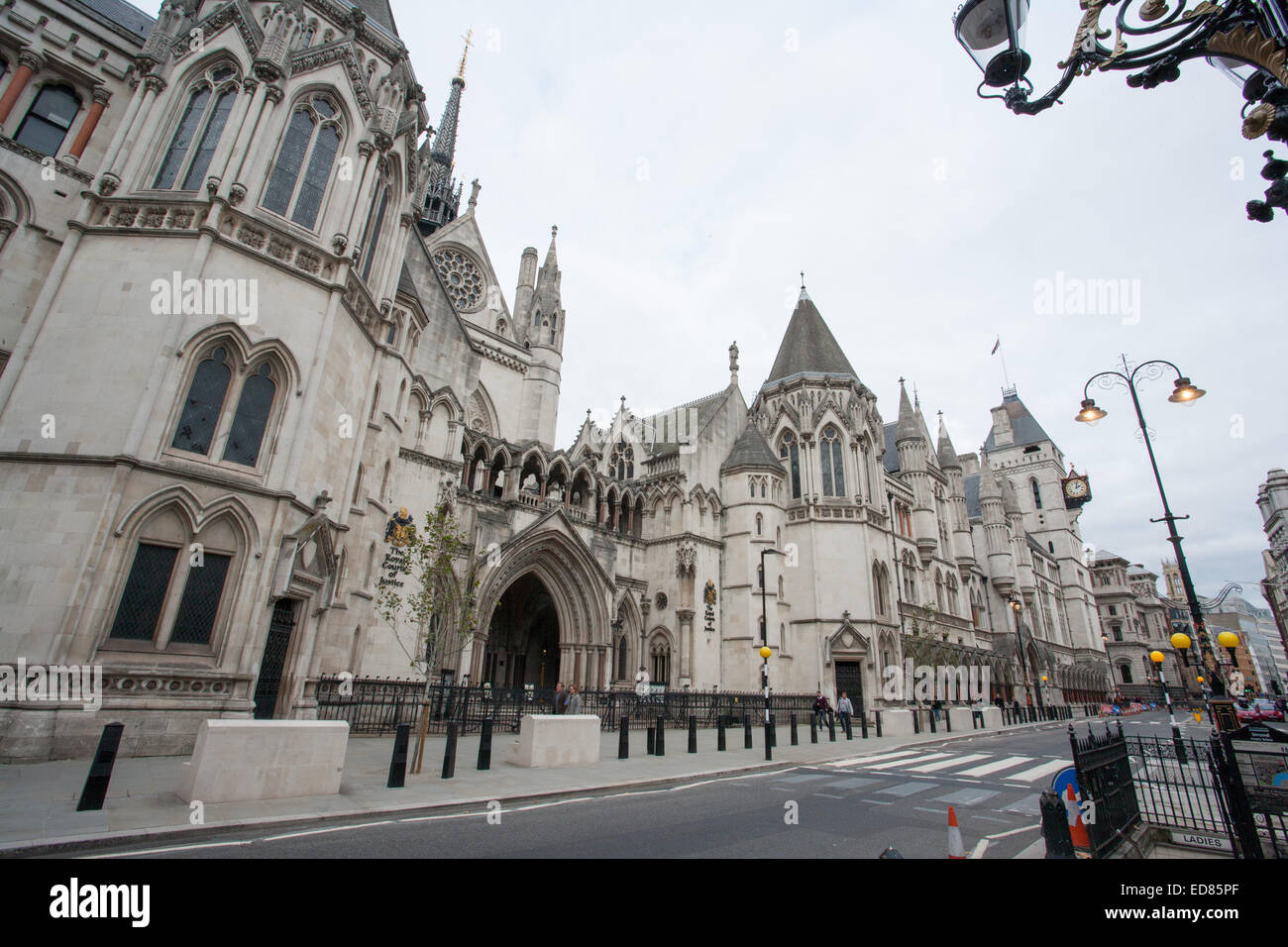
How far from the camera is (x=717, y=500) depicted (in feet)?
101

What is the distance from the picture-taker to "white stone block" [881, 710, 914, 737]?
22188mm

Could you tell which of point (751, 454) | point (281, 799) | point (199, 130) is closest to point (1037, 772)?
point (281, 799)

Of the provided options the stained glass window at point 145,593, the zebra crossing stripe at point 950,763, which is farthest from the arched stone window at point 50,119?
the zebra crossing stripe at point 950,763

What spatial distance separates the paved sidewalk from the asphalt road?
34 cm

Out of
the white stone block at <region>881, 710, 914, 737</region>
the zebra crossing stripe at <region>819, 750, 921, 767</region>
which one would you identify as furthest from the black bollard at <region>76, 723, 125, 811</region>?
the white stone block at <region>881, 710, 914, 737</region>

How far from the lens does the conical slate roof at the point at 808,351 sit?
36.0m

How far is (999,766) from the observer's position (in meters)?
13.7

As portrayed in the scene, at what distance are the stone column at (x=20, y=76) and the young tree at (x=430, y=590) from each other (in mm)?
12210

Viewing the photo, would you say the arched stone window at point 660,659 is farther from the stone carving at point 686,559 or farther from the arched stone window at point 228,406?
the arched stone window at point 228,406

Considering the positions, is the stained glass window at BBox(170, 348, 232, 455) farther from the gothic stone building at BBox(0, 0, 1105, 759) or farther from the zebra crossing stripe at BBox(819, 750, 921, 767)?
the zebra crossing stripe at BBox(819, 750, 921, 767)

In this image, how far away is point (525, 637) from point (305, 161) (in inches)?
825
